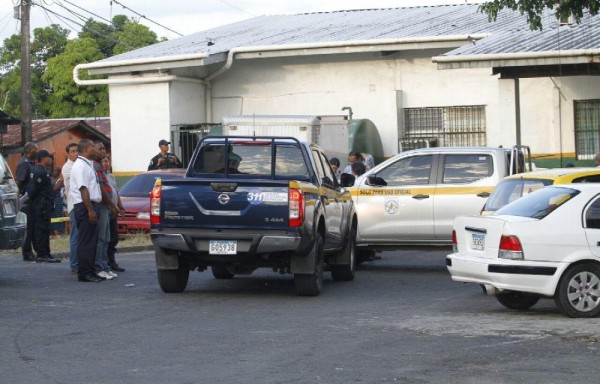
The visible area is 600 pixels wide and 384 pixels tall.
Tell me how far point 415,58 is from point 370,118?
191cm

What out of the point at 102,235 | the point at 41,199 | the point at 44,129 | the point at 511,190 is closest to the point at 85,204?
the point at 102,235

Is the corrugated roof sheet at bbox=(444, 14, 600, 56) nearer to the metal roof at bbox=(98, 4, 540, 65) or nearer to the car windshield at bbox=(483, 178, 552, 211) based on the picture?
the metal roof at bbox=(98, 4, 540, 65)

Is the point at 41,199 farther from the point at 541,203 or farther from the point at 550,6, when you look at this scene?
the point at 541,203

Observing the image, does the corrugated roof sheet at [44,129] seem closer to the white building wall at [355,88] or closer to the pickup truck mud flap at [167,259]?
the white building wall at [355,88]

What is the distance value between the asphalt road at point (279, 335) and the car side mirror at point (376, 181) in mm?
2190

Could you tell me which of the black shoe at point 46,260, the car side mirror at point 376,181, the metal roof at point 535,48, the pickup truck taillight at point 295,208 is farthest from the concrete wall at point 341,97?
the pickup truck taillight at point 295,208

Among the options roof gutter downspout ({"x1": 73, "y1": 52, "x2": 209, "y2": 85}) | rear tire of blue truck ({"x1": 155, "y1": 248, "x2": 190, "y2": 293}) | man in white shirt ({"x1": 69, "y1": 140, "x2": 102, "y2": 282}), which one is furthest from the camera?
roof gutter downspout ({"x1": 73, "y1": 52, "x2": 209, "y2": 85})

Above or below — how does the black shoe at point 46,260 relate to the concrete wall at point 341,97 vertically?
below

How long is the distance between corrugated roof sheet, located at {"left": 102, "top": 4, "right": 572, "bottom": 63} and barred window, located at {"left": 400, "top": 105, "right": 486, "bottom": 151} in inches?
80.9

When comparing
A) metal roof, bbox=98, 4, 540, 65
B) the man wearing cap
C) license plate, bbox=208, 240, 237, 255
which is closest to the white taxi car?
license plate, bbox=208, 240, 237, 255

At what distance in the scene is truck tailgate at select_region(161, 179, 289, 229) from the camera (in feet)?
43.6

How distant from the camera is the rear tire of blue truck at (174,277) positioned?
551 inches

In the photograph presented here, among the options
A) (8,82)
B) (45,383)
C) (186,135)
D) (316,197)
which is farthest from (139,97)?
(8,82)

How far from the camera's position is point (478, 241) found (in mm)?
12305
